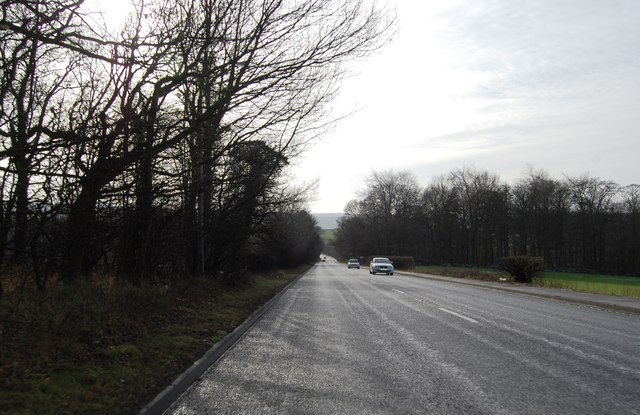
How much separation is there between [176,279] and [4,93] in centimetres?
863

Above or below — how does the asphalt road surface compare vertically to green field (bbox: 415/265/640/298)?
above

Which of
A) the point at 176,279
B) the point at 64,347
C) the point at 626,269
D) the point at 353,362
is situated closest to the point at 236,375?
the point at 353,362

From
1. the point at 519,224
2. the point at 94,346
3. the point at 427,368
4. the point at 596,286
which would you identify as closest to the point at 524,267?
the point at 596,286

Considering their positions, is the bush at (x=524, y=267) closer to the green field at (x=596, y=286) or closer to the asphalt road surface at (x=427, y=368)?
the green field at (x=596, y=286)

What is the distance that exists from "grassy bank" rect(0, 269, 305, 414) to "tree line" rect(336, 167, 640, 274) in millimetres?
56490

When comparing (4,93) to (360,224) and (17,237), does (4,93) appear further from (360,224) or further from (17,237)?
(360,224)

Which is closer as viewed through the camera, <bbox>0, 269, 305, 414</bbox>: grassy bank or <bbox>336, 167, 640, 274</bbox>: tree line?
<bbox>0, 269, 305, 414</bbox>: grassy bank

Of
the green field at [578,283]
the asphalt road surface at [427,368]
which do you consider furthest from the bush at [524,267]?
the asphalt road surface at [427,368]

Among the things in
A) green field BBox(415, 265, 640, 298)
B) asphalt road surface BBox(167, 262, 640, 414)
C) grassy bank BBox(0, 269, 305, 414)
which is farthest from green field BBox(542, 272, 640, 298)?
grassy bank BBox(0, 269, 305, 414)

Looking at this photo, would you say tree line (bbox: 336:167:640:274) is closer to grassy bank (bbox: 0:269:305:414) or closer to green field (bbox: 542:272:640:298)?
green field (bbox: 542:272:640:298)

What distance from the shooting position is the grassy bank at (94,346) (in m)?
5.29

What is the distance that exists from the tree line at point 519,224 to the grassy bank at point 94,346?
5649cm

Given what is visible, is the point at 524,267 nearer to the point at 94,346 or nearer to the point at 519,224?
the point at 94,346

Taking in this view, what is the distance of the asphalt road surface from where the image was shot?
18.6 feet
